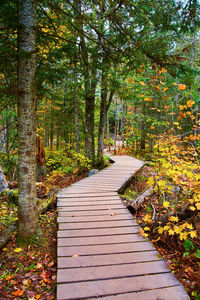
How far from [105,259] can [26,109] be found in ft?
9.99

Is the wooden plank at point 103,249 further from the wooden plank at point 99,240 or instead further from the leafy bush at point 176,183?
the leafy bush at point 176,183

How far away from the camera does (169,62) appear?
15.2 ft

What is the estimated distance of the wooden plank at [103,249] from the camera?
9.99ft

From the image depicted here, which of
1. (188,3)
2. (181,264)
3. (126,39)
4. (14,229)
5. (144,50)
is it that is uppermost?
(188,3)

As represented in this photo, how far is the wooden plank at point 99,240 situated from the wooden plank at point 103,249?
0.30 ft

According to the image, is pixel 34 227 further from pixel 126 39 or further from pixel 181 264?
pixel 126 39

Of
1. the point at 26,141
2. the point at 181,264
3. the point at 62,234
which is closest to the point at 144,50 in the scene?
the point at 26,141

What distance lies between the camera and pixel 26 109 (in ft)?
11.0

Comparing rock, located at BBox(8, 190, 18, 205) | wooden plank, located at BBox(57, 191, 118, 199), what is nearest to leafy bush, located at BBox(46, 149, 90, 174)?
wooden plank, located at BBox(57, 191, 118, 199)

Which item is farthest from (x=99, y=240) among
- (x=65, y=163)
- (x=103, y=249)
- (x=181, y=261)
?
(x=65, y=163)

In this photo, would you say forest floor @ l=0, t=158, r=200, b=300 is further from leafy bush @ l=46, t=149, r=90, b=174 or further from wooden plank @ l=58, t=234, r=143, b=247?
leafy bush @ l=46, t=149, r=90, b=174

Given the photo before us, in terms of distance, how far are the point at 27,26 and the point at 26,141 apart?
2168mm

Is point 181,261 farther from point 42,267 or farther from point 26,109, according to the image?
point 26,109

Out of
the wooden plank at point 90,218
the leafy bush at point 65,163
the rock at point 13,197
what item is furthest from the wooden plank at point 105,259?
the leafy bush at point 65,163
